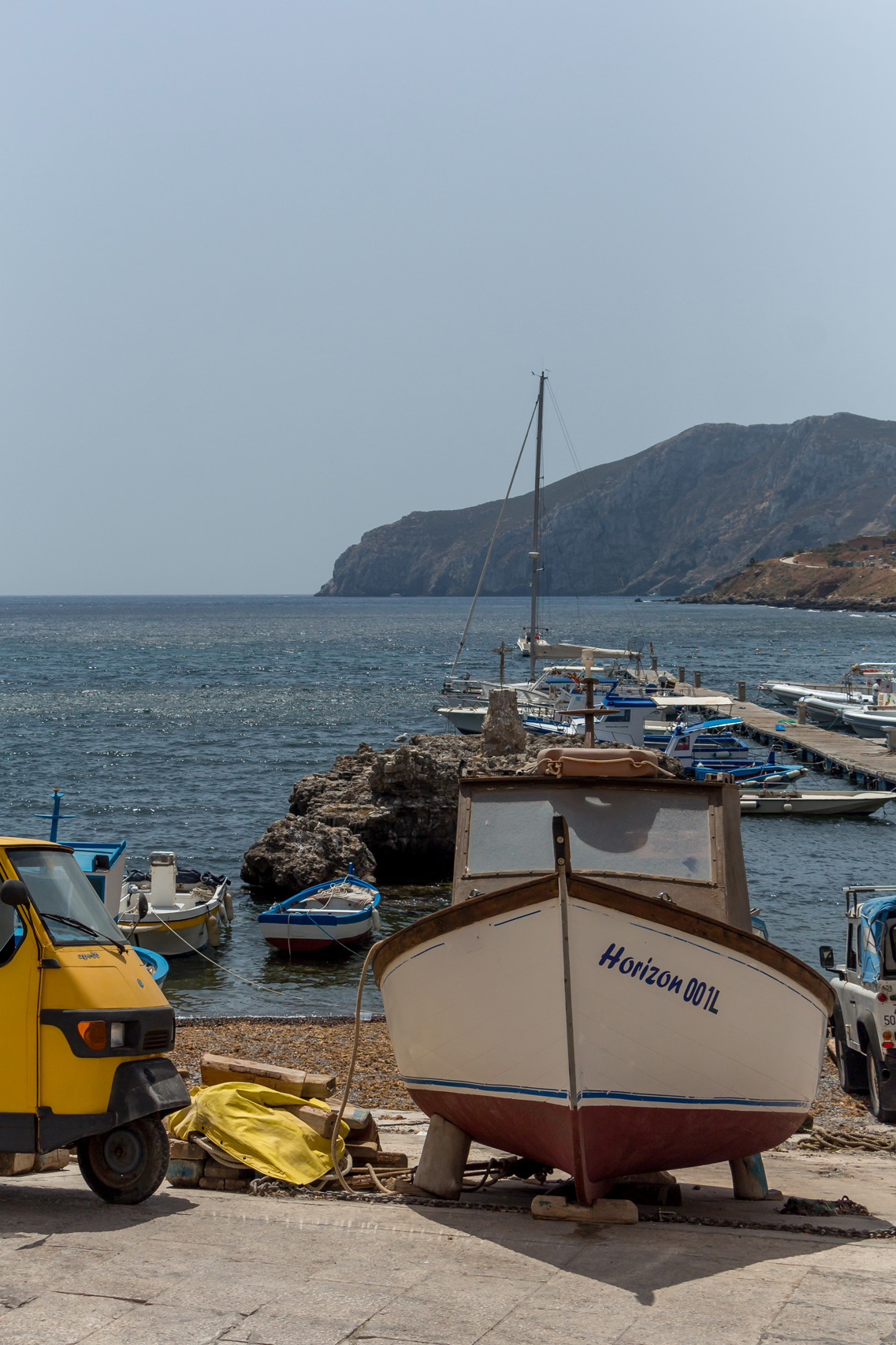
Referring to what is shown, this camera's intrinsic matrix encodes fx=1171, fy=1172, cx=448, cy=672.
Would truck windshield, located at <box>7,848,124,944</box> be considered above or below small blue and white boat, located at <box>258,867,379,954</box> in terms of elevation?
above

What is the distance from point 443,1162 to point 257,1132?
4.81ft

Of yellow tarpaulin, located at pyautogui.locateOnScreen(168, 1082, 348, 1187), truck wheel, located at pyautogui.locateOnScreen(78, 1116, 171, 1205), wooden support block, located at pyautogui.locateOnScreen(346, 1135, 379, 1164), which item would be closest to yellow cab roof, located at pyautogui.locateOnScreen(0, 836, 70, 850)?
truck wheel, located at pyautogui.locateOnScreen(78, 1116, 171, 1205)

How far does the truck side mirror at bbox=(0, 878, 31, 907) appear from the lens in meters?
7.16

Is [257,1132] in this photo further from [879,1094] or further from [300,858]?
[300,858]

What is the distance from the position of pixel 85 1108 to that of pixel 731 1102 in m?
4.28

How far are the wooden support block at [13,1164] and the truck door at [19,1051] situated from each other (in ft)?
1.39

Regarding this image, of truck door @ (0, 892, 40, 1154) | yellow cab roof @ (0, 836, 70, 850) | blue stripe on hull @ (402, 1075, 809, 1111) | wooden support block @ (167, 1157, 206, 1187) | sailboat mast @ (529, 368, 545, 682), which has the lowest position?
wooden support block @ (167, 1157, 206, 1187)

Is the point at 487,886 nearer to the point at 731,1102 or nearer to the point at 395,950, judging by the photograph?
the point at 395,950

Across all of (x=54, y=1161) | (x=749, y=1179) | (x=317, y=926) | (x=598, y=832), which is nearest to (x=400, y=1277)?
(x=54, y=1161)

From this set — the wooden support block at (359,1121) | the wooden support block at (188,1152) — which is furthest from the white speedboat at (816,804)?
the wooden support block at (188,1152)

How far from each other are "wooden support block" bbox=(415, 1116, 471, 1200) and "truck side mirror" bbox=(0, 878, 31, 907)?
350cm

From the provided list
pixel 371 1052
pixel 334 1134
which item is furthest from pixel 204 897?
pixel 334 1134

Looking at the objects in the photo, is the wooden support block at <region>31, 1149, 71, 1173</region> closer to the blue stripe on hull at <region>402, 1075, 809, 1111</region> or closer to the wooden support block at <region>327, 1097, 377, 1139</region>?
the wooden support block at <region>327, 1097, 377, 1139</region>

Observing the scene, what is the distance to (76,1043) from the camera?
734cm
